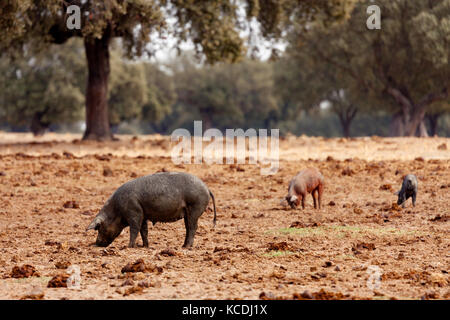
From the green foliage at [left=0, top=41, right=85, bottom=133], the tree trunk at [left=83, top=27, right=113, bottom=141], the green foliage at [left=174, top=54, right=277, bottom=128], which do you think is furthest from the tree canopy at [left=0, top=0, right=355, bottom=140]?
the green foliage at [left=174, top=54, right=277, bottom=128]

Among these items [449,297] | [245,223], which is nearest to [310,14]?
[245,223]

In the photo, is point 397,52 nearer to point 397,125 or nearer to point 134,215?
point 397,125

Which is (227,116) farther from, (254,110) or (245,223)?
(245,223)

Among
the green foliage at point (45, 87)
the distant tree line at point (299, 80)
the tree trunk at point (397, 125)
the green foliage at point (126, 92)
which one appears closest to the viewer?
the distant tree line at point (299, 80)

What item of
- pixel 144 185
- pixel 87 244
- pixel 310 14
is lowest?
pixel 87 244

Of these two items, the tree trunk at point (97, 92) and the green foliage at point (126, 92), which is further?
the green foliage at point (126, 92)

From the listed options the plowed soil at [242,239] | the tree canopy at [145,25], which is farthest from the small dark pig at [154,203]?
the tree canopy at [145,25]

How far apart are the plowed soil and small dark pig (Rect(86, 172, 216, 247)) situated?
0.36 meters

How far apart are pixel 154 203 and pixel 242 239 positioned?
5.38 ft

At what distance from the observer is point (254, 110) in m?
70.9

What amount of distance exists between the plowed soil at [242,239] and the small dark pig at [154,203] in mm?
357

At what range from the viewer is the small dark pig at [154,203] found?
8.17 metres

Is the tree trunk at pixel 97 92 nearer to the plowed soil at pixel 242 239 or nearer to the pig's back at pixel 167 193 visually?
the plowed soil at pixel 242 239
